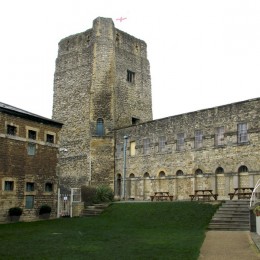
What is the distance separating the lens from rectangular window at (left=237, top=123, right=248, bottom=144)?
27000 mm

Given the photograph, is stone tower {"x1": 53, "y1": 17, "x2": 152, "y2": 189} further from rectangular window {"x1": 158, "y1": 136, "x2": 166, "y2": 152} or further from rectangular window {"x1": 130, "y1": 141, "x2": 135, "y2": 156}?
rectangular window {"x1": 158, "y1": 136, "x2": 166, "y2": 152}

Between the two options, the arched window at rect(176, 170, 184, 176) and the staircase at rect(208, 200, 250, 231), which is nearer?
the staircase at rect(208, 200, 250, 231)

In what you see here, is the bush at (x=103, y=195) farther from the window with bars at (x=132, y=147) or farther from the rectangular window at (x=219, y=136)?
the rectangular window at (x=219, y=136)

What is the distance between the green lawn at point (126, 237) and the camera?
11102 millimetres

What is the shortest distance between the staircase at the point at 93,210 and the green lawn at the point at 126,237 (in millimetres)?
753

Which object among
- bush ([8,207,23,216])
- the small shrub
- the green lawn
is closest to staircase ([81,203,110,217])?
the green lawn

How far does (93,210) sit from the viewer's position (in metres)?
26.0

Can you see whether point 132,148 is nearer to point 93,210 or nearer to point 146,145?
point 146,145

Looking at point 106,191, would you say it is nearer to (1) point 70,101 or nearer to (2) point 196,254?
(1) point 70,101

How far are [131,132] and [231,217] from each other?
17.4 metres

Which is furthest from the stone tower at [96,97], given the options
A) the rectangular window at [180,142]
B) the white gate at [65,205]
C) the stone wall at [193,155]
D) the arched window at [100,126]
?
the white gate at [65,205]

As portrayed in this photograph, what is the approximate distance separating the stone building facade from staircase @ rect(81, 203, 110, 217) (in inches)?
79.0

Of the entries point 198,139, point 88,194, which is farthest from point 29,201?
point 198,139

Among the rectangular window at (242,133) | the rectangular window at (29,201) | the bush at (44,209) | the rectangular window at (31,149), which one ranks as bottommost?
the bush at (44,209)
